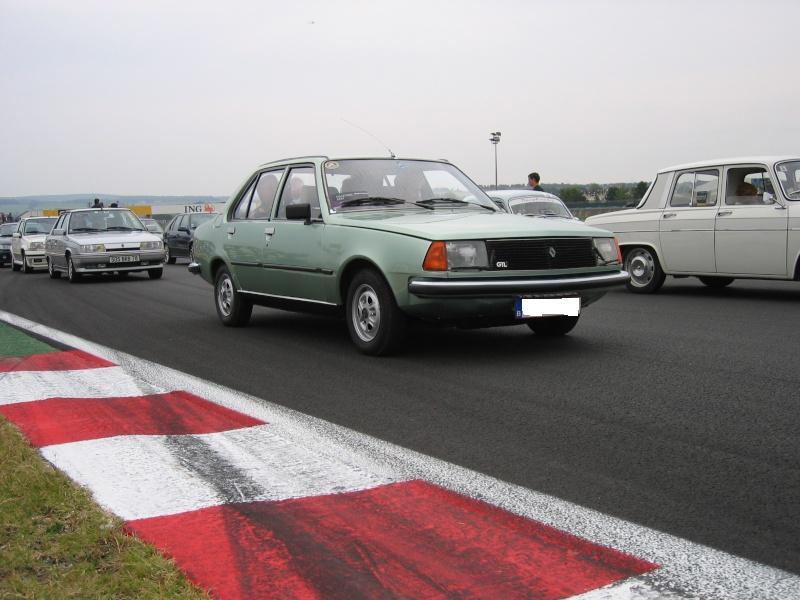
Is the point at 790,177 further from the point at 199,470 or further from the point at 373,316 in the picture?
the point at 199,470

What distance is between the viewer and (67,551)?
3.00 metres

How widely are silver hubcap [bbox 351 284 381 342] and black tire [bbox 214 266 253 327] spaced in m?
2.22

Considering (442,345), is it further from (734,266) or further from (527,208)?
(527,208)

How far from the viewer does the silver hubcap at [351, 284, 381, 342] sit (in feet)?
23.0

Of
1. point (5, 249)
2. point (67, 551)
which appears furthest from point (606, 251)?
point (5, 249)

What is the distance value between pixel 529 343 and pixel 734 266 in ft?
15.3

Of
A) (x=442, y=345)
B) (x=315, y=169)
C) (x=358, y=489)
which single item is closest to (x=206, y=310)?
(x=315, y=169)

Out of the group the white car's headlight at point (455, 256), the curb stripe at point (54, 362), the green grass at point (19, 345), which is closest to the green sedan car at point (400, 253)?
the white car's headlight at point (455, 256)

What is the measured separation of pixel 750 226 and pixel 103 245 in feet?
42.7

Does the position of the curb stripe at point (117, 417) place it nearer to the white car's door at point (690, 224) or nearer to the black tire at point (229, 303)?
the black tire at point (229, 303)

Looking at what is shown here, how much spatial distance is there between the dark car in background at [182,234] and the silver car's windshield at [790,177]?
1831 cm

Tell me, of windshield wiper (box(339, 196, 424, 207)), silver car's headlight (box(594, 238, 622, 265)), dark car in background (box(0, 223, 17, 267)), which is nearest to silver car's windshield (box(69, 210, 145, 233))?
dark car in background (box(0, 223, 17, 267))

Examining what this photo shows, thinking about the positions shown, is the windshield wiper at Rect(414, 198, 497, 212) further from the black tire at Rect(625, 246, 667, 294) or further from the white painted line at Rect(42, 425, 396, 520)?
the black tire at Rect(625, 246, 667, 294)

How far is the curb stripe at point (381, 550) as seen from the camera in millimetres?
2736
